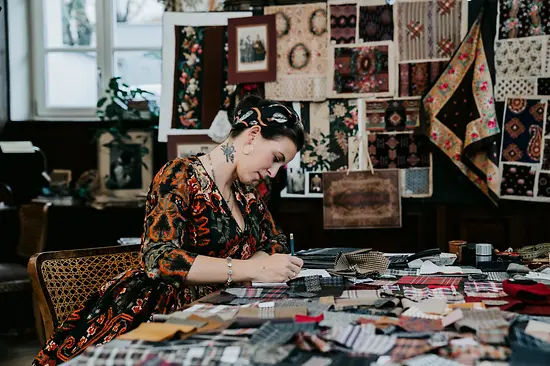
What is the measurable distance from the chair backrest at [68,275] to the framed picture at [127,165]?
8.86ft

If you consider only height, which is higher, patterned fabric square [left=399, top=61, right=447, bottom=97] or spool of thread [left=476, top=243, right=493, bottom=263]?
patterned fabric square [left=399, top=61, right=447, bottom=97]

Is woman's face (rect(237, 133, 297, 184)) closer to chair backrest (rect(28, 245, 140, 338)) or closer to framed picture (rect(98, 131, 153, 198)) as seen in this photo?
chair backrest (rect(28, 245, 140, 338))

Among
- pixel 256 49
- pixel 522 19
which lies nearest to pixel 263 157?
pixel 256 49

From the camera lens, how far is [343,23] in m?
4.49

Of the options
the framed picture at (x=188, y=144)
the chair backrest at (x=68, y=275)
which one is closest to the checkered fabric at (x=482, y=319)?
the chair backrest at (x=68, y=275)

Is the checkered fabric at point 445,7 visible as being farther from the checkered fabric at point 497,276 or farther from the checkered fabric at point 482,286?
the checkered fabric at point 482,286

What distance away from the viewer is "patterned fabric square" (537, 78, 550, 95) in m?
A: 4.10

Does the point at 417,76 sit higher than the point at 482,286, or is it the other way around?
the point at 417,76

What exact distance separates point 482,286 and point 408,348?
808mm

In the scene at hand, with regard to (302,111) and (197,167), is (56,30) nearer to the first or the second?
(302,111)

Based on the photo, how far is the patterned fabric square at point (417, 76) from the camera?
434cm

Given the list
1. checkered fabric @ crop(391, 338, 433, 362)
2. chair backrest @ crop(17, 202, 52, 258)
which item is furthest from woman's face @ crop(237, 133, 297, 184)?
chair backrest @ crop(17, 202, 52, 258)

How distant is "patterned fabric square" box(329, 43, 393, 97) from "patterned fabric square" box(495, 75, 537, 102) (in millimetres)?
605

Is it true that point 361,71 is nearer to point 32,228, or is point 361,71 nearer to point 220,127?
point 220,127
